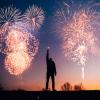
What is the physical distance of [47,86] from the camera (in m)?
22.5
